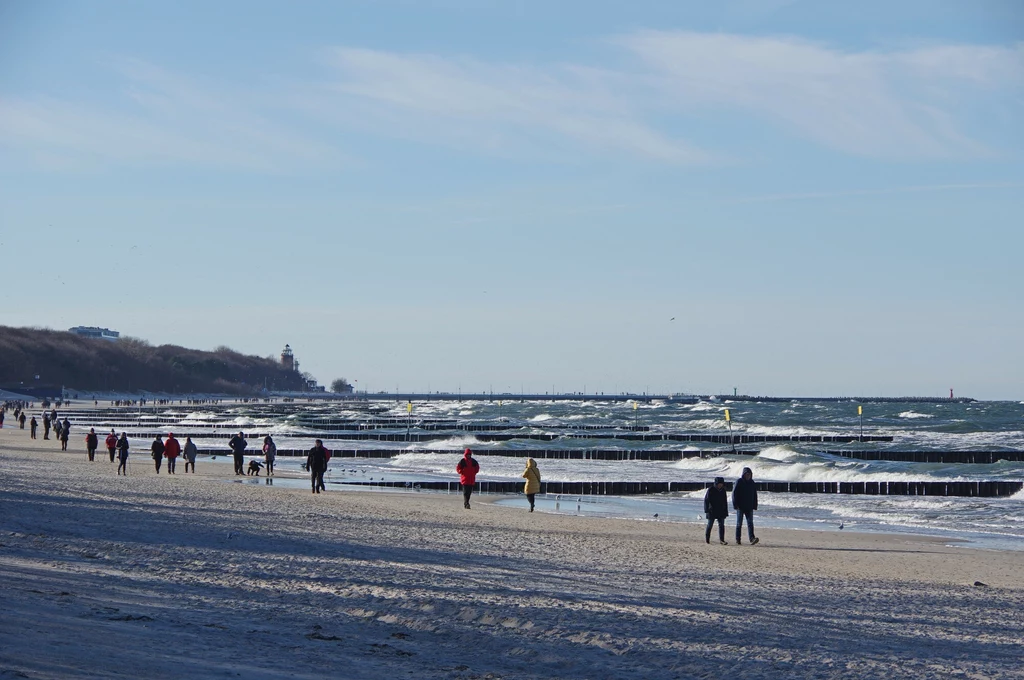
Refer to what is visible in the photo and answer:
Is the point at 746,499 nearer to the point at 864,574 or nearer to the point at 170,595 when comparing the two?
the point at 864,574

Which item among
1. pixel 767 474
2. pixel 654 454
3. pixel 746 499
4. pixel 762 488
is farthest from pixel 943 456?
pixel 746 499

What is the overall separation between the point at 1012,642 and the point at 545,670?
4.91 m

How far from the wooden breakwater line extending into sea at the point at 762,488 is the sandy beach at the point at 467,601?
11.8 meters

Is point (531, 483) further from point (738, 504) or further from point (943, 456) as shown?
point (943, 456)

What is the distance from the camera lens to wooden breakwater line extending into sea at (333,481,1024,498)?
3145 cm

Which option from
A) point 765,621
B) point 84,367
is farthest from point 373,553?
point 84,367

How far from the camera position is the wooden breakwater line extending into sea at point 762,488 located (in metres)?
31.5

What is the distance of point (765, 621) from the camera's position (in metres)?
10.9

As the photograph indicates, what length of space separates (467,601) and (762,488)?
2351cm

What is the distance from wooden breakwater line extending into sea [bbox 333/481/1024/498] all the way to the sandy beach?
38.7ft

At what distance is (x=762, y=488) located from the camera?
33.2 meters

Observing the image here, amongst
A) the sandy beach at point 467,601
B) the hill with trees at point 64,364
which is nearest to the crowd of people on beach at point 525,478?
the sandy beach at point 467,601

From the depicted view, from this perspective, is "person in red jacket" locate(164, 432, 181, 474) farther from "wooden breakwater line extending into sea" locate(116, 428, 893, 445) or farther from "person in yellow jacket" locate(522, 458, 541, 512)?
"wooden breakwater line extending into sea" locate(116, 428, 893, 445)

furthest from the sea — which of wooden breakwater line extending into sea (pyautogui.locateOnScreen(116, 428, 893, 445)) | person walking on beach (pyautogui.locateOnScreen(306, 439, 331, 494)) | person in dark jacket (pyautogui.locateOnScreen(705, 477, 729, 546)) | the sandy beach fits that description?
the sandy beach
